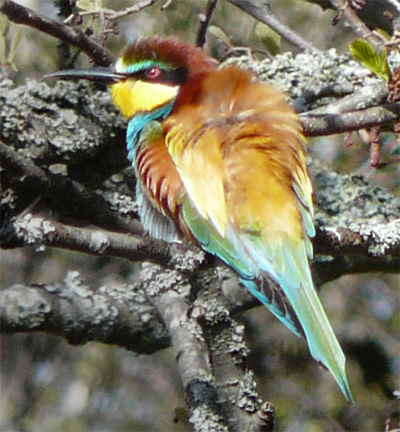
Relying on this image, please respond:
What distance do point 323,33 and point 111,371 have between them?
64.2 inches

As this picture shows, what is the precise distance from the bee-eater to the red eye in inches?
1.5

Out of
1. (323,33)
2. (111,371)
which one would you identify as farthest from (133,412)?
(323,33)

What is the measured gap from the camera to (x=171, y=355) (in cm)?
402

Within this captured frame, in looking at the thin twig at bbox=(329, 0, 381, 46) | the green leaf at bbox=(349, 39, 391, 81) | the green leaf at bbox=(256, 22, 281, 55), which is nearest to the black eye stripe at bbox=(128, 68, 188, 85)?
the green leaf at bbox=(256, 22, 281, 55)

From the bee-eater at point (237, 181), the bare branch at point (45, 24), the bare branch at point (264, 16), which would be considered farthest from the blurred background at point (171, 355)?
the bare branch at point (45, 24)

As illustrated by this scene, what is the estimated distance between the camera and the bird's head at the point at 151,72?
207cm

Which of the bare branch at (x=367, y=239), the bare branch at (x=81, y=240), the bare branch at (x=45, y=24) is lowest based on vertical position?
the bare branch at (x=81, y=240)

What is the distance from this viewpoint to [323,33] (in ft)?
11.1

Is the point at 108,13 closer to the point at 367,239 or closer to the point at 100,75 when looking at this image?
the point at 100,75

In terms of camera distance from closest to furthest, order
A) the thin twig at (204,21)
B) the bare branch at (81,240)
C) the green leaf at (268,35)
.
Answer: the bare branch at (81,240)
the thin twig at (204,21)
the green leaf at (268,35)

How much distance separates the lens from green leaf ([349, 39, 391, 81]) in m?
1.72

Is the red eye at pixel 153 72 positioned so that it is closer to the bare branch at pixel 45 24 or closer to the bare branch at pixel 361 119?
the bare branch at pixel 45 24

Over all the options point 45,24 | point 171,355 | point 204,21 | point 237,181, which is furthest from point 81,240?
point 171,355

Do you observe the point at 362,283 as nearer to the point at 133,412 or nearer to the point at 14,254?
the point at 133,412
